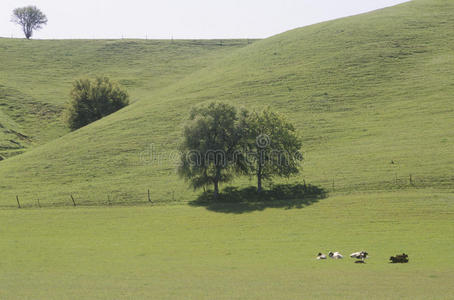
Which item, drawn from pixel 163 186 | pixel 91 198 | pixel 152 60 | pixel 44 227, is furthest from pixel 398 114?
pixel 152 60

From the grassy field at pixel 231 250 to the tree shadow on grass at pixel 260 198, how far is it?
3.25ft

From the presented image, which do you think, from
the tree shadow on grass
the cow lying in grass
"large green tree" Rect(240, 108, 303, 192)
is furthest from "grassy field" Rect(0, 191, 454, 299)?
"large green tree" Rect(240, 108, 303, 192)

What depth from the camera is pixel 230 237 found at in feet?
129

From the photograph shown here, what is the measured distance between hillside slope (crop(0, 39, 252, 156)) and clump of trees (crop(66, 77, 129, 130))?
5.32 m

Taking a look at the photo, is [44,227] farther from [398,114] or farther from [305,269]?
[398,114]

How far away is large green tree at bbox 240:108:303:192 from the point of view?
5381cm

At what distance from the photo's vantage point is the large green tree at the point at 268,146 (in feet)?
177

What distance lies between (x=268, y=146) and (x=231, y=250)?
22.2 metres

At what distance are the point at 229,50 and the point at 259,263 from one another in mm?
147474

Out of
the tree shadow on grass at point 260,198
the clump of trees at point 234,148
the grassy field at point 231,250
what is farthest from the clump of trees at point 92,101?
the tree shadow on grass at point 260,198

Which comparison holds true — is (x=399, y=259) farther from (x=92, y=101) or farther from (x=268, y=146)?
(x=92, y=101)

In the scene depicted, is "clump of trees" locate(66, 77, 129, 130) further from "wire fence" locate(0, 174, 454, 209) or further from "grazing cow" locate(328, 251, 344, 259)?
"grazing cow" locate(328, 251, 344, 259)

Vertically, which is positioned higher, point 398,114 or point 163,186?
point 398,114

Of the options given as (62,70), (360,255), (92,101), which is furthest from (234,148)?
(62,70)
